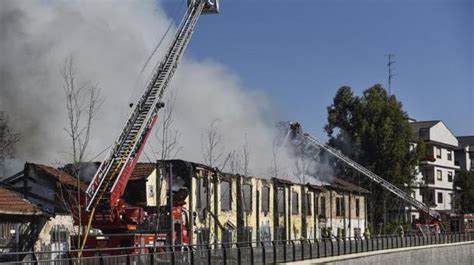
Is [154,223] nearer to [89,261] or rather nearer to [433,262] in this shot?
[89,261]

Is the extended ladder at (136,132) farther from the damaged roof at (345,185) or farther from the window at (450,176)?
the window at (450,176)

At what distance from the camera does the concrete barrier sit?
108 feet

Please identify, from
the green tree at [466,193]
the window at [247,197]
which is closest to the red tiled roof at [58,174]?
the window at [247,197]

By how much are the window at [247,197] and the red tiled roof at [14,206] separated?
20356 mm

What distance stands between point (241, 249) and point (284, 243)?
4.36 m

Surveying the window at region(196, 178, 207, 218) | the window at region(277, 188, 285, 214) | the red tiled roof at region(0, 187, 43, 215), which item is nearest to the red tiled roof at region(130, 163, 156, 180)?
the window at region(196, 178, 207, 218)

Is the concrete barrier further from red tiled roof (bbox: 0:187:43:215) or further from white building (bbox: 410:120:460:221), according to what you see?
white building (bbox: 410:120:460:221)

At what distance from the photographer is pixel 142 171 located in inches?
1598

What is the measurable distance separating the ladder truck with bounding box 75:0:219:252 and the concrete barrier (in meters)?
7.11

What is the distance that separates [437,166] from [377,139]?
82.8ft

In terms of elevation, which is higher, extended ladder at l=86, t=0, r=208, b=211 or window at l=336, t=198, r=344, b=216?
extended ladder at l=86, t=0, r=208, b=211

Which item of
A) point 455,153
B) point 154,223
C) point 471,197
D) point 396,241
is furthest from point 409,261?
point 455,153

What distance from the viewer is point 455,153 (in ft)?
370


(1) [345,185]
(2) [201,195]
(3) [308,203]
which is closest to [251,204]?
(2) [201,195]
